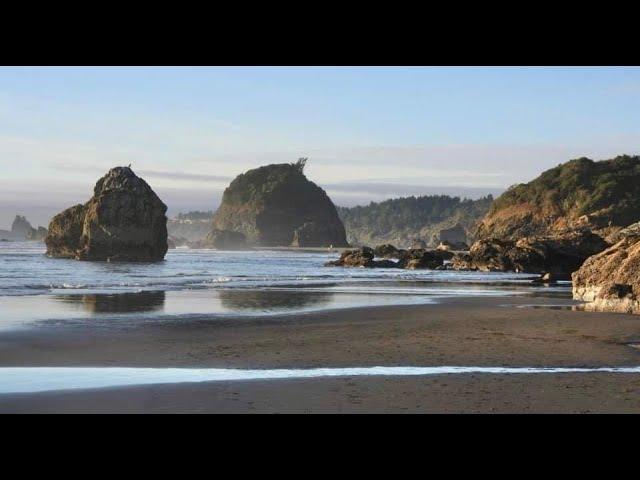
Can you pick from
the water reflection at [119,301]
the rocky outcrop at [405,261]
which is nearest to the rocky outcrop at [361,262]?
the rocky outcrop at [405,261]

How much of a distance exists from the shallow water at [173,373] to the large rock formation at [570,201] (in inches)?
3301

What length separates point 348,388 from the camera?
9.83m

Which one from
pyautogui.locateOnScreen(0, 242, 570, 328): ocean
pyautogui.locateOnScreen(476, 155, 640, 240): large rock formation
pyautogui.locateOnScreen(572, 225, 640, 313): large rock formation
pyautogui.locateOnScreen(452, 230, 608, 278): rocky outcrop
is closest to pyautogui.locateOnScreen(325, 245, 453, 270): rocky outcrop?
pyautogui.locateOnScreen(452, 230, 608, 278): rocky outcrop

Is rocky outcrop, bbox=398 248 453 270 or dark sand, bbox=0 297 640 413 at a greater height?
rocky outcrop, bbox=398 248 453 270

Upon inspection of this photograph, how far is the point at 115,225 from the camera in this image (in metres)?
70.6

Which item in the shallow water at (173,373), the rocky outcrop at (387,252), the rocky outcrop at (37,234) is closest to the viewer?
the shallow water at (173,373)

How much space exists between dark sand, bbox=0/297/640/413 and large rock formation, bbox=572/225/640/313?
93 centimetres

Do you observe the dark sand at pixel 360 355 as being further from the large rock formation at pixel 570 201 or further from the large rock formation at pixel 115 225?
the large rock formation at pixel 570 201

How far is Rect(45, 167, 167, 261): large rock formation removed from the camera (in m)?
69.5

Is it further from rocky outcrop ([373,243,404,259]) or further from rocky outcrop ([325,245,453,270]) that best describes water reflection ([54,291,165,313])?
rocky outcrop ([373,243,404,259])

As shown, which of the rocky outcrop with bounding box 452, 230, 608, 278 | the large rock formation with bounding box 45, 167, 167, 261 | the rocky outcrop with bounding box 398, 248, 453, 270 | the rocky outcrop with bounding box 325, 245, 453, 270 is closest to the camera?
the rocky outcrop with bounding box 452, 230, 608, 278

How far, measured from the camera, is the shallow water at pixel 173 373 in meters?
10.2
